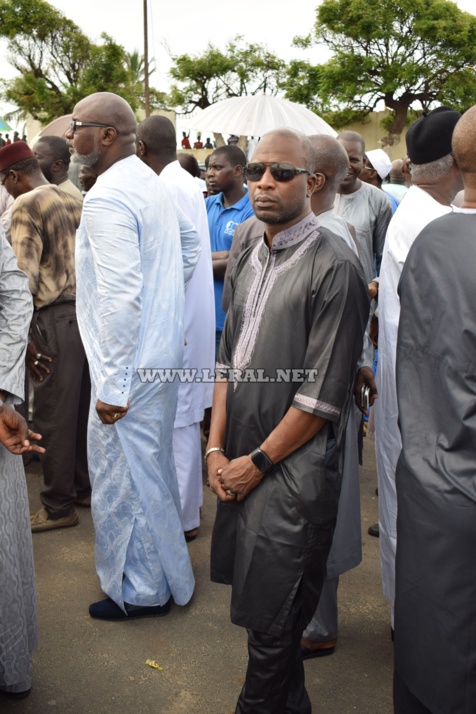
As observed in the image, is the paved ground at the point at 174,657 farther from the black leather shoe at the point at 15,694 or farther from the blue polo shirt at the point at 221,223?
the blue polo shirt at the point at 221,223

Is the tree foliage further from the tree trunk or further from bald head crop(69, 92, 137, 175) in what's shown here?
bald head crop(69, 92, 137, 175)

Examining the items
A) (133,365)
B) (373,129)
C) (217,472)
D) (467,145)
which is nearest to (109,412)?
(133,365)

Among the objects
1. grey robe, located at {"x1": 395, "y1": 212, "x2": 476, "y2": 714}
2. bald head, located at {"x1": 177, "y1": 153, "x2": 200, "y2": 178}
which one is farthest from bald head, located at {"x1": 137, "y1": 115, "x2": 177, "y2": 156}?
bald head, located at {"x1": 177, "y1": 153, "x2": 200, "y2": 178}

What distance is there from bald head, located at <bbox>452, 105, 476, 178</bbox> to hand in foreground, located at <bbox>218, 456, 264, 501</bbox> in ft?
3.62

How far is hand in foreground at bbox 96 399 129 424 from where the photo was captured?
3.07 metres

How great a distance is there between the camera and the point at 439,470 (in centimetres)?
195

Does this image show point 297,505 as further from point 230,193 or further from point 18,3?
point 18,3

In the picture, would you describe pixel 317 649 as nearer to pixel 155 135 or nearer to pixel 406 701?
pixel 406 701

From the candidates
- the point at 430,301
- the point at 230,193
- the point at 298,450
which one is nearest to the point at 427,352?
the point at 430,301

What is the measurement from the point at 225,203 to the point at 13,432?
11.2ft

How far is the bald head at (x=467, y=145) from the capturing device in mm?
2002

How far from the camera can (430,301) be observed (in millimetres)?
2008

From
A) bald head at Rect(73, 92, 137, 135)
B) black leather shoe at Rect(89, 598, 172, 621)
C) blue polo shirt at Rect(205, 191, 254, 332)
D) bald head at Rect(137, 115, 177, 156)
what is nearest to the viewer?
bald head at Rect(73, 92, 137, 135)

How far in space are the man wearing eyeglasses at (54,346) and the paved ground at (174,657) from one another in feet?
1.88
